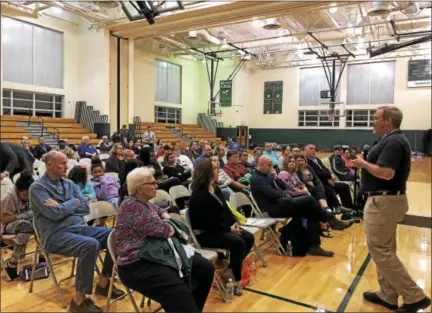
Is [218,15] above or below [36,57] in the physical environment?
above

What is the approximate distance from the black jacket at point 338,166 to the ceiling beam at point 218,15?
498 centimetres

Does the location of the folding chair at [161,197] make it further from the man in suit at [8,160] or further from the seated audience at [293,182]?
the man in suit at [8,160]

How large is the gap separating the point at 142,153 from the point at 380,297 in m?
3.78

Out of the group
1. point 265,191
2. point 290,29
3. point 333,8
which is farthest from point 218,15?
point 265,191

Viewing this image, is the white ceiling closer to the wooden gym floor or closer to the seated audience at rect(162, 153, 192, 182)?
the seated audience at rect(162, 153, 192, 182)

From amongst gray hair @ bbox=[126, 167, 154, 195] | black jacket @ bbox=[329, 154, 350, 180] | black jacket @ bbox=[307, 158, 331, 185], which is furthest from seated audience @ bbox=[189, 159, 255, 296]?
black jacket @ bbox=[329, 154, 350, 180]

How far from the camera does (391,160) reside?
7.13 ft

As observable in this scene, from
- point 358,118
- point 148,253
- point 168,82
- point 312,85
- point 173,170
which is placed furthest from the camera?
point 312,85

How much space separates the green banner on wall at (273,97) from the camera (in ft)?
59.5

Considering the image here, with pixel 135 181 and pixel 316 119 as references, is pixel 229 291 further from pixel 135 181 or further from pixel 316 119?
pixel 316 119

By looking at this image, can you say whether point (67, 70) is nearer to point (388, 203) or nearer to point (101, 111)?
point (101, 111)

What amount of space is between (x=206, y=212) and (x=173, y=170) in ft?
9.42

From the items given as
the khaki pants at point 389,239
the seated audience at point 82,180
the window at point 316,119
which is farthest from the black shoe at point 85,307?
the window at point 316,119

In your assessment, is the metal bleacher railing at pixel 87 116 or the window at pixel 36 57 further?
the metal bleacher railing at pixel 87 116
